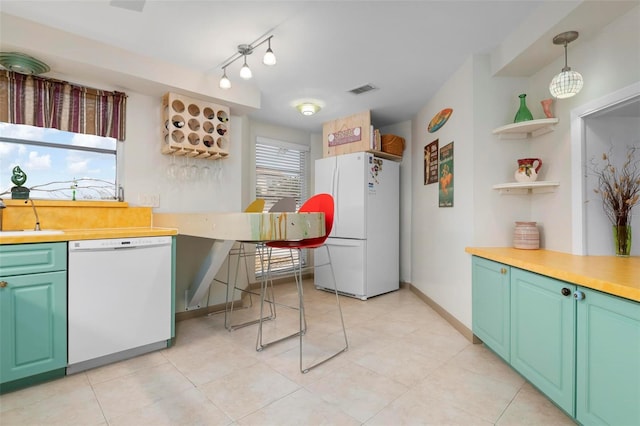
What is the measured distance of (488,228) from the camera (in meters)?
2.54

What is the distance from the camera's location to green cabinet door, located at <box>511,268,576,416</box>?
1490mm

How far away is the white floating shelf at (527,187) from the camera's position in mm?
2256

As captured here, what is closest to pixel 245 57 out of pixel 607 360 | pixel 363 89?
pixel 363 89

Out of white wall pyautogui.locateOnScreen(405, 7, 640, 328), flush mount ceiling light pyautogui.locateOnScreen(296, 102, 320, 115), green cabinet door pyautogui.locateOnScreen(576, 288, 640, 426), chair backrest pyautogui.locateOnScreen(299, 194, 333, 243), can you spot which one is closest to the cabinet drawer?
chair backrest pyautogui.locateOnScreen(299, 194, 333, 243)

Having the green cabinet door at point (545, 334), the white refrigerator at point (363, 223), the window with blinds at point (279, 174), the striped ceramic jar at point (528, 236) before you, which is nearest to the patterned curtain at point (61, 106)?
the window with blinds at point (279, 174)

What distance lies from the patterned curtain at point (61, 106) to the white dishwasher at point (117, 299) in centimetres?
115

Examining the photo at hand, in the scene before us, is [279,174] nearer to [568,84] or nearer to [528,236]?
[528,236]

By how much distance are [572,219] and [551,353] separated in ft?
3.40

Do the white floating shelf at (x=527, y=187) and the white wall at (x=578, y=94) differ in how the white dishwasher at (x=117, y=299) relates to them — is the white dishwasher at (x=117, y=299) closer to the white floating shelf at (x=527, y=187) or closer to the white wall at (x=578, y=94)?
the white floating shelf at (x=527, y=187)

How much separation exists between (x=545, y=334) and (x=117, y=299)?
109 inches

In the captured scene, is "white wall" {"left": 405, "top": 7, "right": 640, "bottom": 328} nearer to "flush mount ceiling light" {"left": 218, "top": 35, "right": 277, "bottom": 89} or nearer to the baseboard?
the baseboard

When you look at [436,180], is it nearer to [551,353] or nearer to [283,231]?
[551,353]

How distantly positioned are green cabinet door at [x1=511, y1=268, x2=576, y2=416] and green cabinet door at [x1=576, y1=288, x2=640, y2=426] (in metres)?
0.06

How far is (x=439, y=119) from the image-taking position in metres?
3.23
